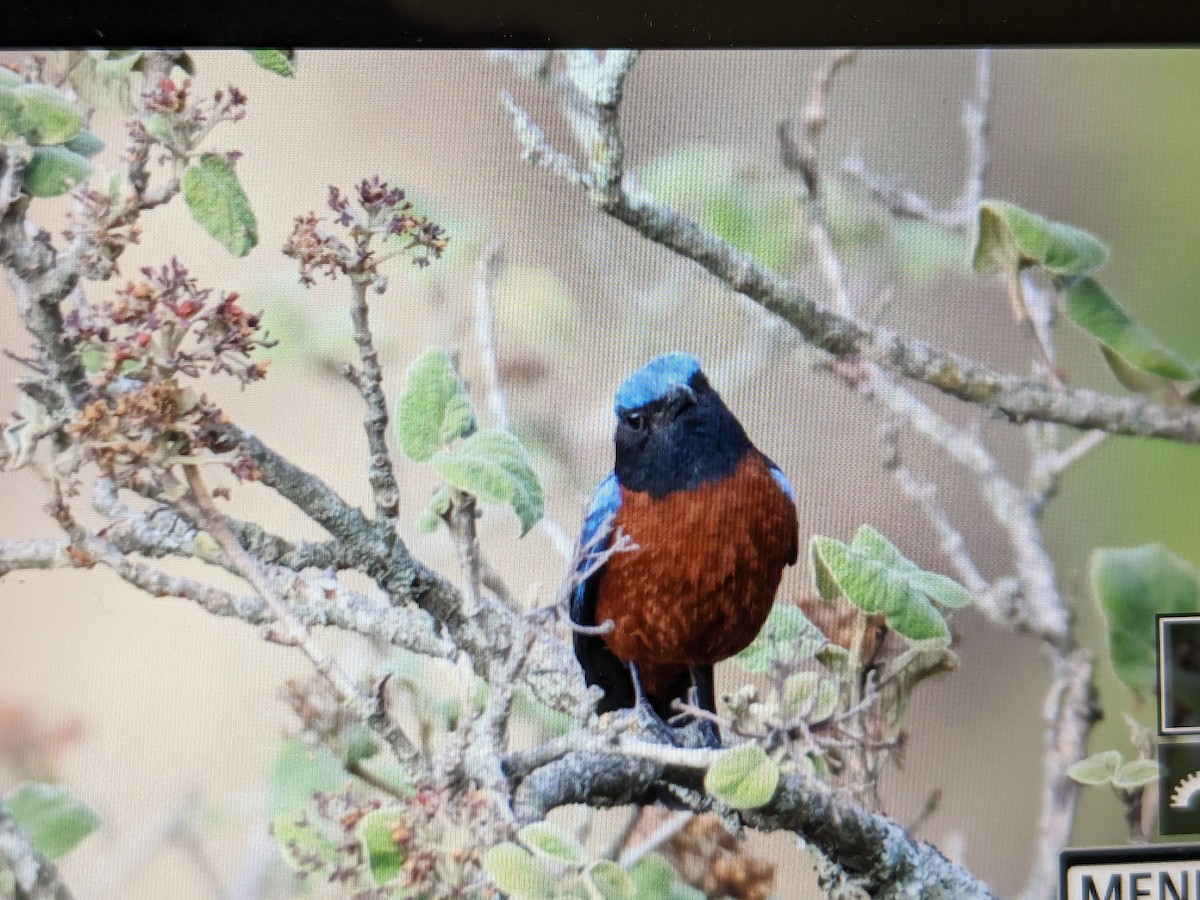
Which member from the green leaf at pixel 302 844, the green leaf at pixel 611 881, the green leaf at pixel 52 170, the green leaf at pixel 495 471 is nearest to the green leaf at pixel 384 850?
the green leaf at pixel 302 844

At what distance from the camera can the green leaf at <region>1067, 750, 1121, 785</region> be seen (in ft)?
3.60

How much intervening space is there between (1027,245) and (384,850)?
2.83ft

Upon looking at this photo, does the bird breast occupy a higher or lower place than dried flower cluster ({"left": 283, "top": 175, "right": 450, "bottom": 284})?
lower

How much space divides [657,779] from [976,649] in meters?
0.35

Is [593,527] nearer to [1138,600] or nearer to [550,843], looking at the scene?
[550,843]

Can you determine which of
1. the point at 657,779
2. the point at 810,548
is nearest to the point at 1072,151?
the point at 810,548

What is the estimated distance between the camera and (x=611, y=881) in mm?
1036

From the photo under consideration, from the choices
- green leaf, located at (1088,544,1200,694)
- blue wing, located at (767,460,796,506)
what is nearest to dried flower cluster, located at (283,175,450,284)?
blue wing, located at (767,460,796,506)

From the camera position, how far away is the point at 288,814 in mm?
1024

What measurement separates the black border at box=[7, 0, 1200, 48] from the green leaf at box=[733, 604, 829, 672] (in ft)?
1.85

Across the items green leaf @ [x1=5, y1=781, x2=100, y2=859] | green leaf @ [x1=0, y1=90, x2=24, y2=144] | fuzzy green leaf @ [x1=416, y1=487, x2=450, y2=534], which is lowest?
green leaf @ [x1=5, y1=781, x2=100, y2=859]

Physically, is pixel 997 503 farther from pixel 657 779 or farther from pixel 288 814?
pixel 288 814

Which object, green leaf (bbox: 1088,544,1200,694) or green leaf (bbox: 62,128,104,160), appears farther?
green leaf (bbox: 1088,544,1200,694)

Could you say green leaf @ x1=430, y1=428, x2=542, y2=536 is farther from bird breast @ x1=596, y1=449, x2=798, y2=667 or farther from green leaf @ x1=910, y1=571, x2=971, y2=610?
green leaf @ x1=910, y1=571, x2=971, y2=610
